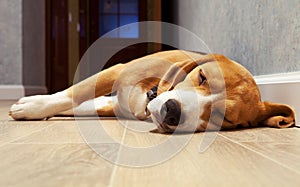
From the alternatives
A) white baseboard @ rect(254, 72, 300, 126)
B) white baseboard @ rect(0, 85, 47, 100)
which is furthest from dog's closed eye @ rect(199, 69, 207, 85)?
white baseboard @ rect(0, 85, 47, 100)

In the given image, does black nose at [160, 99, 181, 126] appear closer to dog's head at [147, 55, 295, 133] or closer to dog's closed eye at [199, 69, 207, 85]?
dog's head at [147, 55, 295, 133]

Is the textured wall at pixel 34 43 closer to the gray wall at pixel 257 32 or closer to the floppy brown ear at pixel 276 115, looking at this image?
the gray wall at pixel 257 32

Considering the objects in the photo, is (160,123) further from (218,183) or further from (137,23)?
(137,23)

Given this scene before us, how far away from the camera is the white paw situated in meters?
1.54

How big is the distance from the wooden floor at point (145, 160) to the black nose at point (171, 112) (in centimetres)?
5

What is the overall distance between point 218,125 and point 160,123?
0.65ft

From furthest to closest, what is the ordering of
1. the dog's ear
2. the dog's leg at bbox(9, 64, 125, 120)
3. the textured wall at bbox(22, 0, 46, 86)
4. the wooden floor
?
the textured wall at bbox(22, 0, 46, 86) < the dog's leg at bbox(9, 64, 125, 120) < the dog's ear < the wooden floor

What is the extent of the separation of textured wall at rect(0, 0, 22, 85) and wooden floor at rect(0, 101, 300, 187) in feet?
9.30

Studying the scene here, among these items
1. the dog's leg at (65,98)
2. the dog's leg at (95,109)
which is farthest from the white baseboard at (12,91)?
the dog's leg at (65,98)

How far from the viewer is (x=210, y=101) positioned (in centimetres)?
123

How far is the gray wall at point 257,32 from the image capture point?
147cm

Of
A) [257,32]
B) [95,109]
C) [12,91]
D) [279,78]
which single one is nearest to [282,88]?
[279,78]

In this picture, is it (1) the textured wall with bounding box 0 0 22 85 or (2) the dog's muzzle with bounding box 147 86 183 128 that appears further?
(1) the textured wall with bounding box 0 0 22 85

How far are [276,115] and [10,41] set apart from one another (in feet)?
10.2
